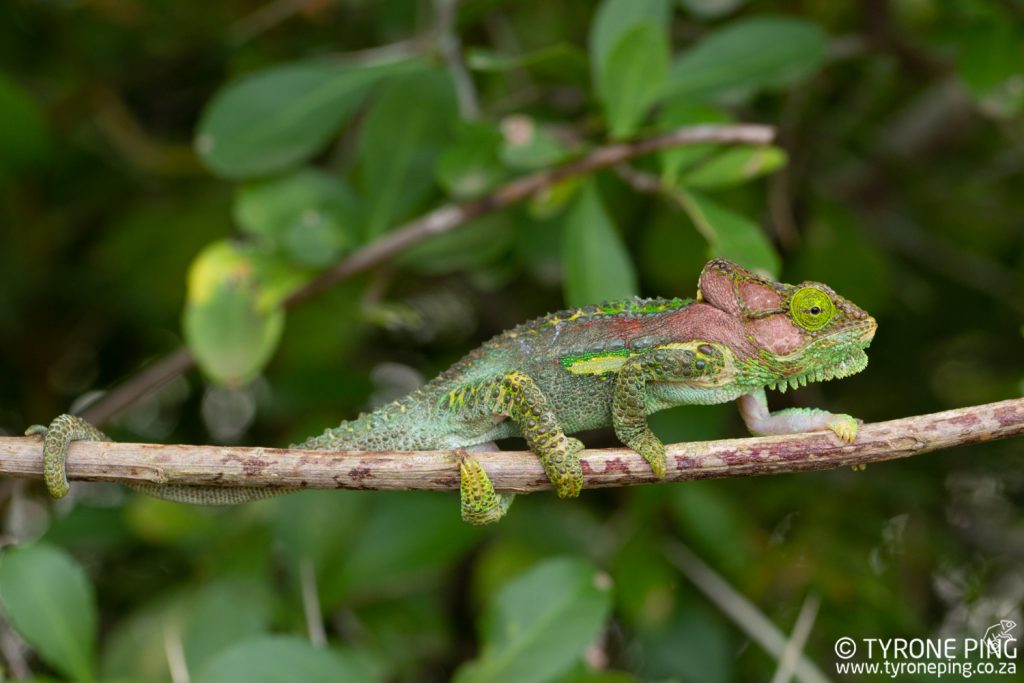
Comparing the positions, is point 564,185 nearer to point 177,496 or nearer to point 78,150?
point 177,496

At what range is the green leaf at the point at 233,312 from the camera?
7.80 ft

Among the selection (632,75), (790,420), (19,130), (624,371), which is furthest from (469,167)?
(19,130)

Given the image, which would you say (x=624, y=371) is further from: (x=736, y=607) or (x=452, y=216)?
(x=736, y=607)

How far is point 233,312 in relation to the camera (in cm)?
245

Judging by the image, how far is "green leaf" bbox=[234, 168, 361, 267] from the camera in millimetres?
2449

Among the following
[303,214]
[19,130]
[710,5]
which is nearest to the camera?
[303,214]

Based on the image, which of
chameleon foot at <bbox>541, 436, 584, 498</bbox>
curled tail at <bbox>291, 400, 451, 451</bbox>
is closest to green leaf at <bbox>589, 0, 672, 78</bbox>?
curled tail at <bbox>291, 400, 451, 451</bbox>

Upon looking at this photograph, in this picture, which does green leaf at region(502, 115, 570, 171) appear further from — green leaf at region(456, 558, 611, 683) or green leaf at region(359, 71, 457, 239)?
green leaf at region(456, 558, 611, 683)

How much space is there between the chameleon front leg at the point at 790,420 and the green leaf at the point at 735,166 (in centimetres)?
52

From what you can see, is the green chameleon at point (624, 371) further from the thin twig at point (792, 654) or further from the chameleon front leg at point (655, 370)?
the thin twig at point (792, 654)

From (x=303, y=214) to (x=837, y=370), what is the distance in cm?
129

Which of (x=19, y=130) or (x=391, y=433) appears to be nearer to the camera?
(x=391, y=433)

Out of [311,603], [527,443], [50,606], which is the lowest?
[311,603]

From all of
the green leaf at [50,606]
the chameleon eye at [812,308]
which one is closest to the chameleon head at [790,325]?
the chameleon eye at [812,308]
